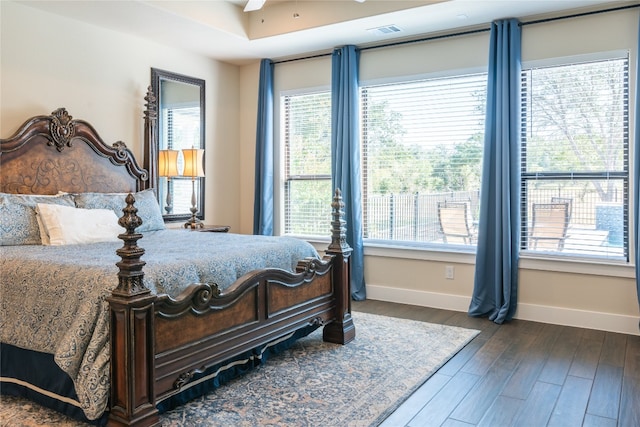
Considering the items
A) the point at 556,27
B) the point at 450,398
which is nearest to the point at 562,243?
the point at 556,27

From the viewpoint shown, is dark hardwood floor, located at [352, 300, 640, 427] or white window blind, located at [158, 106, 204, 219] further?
white window blind, located at [158, 106, 204, 219]

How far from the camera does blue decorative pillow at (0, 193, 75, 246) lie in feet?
10.6

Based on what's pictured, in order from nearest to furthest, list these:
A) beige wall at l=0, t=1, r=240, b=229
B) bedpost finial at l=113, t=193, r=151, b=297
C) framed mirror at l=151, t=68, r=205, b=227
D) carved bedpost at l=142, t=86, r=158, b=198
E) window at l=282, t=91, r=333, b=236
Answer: bedpost finial at l=113, t=193, r=151, b=297 → beige wall at l=0, t=1, r=240, b=229 → carved bedpost at l=142, t=86, r=158, b=198 → framed mirror at l=151, t=68, r=205, b=227 → window at l=282, t=91, r=333, b=236

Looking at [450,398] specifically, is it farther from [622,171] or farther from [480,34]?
[480,34]

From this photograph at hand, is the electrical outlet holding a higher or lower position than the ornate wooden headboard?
lower

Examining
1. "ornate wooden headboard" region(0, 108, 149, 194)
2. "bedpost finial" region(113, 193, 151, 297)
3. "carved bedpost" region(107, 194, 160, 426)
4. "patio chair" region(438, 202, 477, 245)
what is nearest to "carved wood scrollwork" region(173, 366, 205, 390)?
"carved bedpost" region(107, 194, 160, 426)

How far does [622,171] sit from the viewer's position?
4.00 m

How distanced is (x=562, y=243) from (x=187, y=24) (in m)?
3.73

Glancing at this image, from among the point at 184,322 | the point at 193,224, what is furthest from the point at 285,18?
the point at 184,322

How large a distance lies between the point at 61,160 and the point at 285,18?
234cm

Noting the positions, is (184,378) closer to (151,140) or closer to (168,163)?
(168,163)

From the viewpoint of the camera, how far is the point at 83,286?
7.55 feet

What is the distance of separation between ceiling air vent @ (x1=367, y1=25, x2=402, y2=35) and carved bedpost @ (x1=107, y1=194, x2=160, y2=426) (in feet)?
10.6

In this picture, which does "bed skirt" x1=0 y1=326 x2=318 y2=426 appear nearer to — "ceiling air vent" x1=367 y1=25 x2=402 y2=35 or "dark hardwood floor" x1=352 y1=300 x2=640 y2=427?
"dark hardwood floor" x1=352 y1=300 x2=640 y2=427
